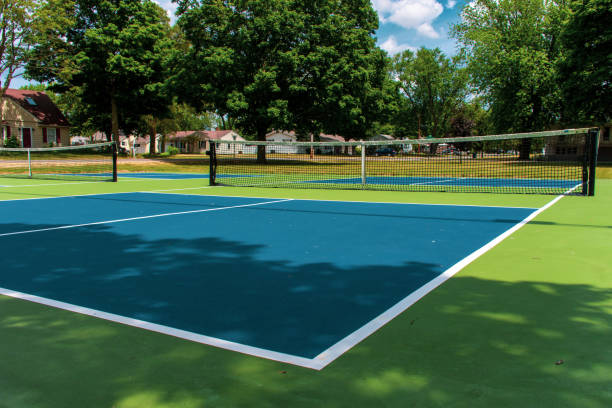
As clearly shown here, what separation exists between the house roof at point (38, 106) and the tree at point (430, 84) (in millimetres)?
53734

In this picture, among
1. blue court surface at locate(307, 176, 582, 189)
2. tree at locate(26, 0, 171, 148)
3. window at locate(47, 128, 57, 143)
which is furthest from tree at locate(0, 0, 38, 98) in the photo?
blue court surface at locate(307, 176, 582, 189)

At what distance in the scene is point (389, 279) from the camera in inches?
176

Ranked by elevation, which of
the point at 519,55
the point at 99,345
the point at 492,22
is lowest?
the point at 99,345

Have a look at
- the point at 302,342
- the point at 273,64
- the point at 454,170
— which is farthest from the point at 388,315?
the point at 273,64

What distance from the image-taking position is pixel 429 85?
83.2 m

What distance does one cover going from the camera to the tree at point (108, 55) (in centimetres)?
4131

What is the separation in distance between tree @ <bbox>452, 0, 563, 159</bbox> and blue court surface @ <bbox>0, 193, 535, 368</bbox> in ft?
127

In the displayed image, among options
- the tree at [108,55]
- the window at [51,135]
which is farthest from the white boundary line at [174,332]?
the window at [51,135]

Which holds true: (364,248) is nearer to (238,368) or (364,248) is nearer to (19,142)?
(238,368)

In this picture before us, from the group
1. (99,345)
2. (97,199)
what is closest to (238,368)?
(99,345)

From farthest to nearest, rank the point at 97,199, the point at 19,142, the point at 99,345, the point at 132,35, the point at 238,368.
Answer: the point at 19,142 → the point at 132,35 → the point at 97,199 → the point at 99,345 → the point at 238,368

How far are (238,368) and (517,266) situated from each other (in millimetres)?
3552

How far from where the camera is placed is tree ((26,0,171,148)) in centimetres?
4131

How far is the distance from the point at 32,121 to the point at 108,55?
16665 mm
